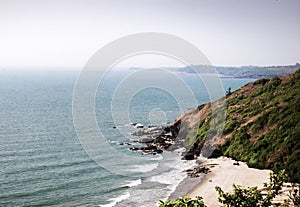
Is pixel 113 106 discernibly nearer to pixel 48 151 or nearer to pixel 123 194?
pixel 48 151

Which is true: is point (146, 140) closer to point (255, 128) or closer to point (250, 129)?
point (250, 129)

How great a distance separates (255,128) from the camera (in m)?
54.4

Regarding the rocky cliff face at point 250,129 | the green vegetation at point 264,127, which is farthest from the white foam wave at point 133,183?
the green vegetation at point 264,127

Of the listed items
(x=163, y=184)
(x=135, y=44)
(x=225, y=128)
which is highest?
(x=135, y=44)

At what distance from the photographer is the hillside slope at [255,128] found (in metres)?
46.2

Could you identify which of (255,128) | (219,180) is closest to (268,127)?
(255,128)

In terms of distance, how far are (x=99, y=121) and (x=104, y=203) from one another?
49.4 meters

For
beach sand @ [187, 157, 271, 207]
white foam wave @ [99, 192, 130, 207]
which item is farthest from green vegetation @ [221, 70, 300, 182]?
white foam wave @ [99, 192, 130, 207]

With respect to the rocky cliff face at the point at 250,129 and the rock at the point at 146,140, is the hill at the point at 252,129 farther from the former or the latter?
the rock at the point at 146,140

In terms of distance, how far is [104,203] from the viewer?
37938mm

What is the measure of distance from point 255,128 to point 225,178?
46.8 feet

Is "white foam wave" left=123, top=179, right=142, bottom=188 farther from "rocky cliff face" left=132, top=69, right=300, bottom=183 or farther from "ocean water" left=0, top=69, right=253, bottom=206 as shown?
"rocky cliff face" left=132, top=69, right=300, bottom=183

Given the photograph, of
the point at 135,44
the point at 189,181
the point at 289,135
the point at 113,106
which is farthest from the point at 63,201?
the point at 113,106

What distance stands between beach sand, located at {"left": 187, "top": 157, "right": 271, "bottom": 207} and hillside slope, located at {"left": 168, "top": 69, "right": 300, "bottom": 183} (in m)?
2.15
